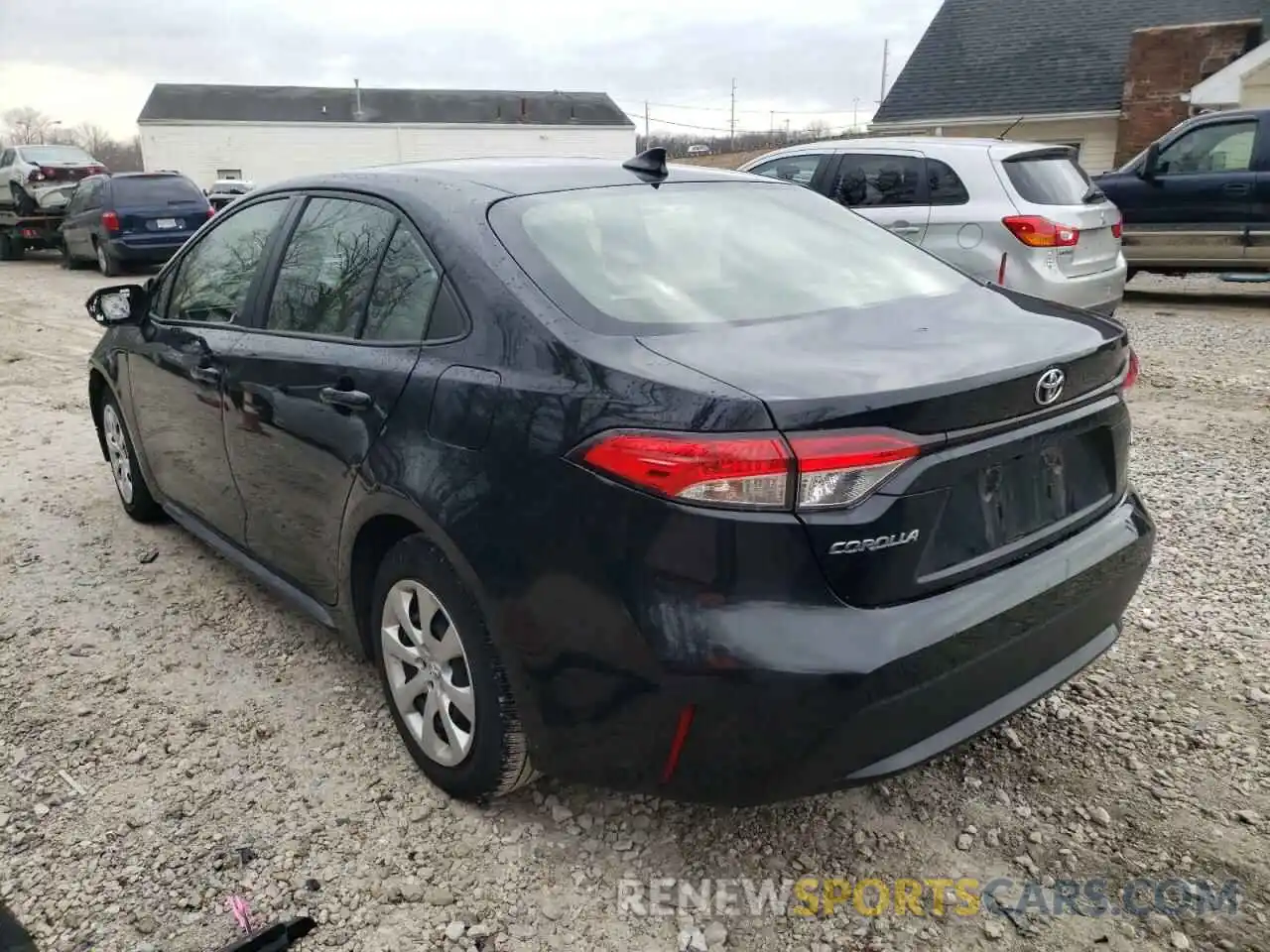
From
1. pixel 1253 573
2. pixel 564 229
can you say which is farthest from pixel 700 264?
pixel 1253 573

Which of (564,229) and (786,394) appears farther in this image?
(564,229)

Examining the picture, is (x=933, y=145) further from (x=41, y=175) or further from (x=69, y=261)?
(x=41, y=175)

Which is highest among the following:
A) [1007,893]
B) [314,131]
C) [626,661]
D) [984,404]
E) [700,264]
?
[314,131]

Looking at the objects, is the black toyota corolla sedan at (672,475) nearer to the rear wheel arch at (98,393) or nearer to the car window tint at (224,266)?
the car window tint at (224,266)

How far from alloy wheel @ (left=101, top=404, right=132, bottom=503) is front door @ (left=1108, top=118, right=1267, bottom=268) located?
404 inches

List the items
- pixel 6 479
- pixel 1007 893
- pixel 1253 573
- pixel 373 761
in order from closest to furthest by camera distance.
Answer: pixel 1007 893 < pixel 373 761 < pixel 1253 573 < pixel 6 479

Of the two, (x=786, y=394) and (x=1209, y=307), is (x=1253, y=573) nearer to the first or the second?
(x=786, y=394)

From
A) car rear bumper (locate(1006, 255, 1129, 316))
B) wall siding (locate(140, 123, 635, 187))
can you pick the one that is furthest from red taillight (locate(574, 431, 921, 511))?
wall siding (locate(140, 123, 635, 187))

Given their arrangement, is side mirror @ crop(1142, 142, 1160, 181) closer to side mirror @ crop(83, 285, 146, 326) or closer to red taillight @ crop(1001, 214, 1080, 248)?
red taillight @ crop(1001, 214, 1080, 248)

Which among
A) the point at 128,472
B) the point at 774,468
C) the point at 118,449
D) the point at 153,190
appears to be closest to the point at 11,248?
the point at 153,190

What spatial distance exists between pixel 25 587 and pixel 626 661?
322cm

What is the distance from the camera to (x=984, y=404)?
2014mm

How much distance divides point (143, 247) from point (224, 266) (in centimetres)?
1277

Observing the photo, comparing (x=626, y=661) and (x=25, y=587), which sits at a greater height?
(x=626, y=661)
